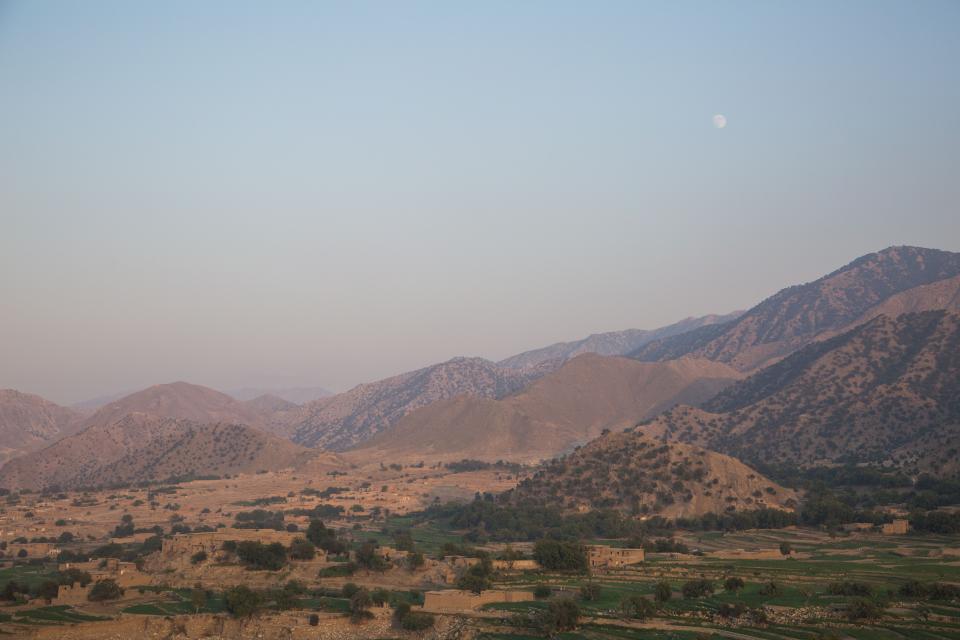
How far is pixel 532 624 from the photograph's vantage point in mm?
46531

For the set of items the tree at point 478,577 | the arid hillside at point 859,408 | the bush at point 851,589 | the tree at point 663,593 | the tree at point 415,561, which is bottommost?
the bush at point 851,589

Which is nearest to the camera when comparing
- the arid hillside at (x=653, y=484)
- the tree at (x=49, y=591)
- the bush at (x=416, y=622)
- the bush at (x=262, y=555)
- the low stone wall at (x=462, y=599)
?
the bush at (x=416, y=622)

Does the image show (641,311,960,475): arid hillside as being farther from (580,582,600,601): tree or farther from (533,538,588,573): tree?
(580,582,600,601): tree

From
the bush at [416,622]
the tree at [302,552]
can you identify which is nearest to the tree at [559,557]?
the tree at [302,552]

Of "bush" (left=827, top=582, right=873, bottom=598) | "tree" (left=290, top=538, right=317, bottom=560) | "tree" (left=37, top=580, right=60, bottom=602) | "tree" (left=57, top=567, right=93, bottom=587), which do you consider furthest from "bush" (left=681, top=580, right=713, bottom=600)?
"tree" (left=37, top=580, right=60, bottom=602)

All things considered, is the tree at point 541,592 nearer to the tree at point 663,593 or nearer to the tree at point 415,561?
the tree at point 663,593

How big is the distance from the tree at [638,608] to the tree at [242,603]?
19.2 metres

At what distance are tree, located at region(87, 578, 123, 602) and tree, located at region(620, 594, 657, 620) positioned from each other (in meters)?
30.0

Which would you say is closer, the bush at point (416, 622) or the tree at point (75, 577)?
the bush at point (416, 622)

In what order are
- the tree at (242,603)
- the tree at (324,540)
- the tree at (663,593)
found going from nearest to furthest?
the tree at (242,603) < the tree at (663,593) < the tree at (324,540)

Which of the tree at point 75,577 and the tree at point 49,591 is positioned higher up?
the tree at point 75,577

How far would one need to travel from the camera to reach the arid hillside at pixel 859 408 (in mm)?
135375

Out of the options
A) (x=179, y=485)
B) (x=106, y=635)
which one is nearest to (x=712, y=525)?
(x=106, y=635)

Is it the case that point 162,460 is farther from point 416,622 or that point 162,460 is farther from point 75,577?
point 416,622
